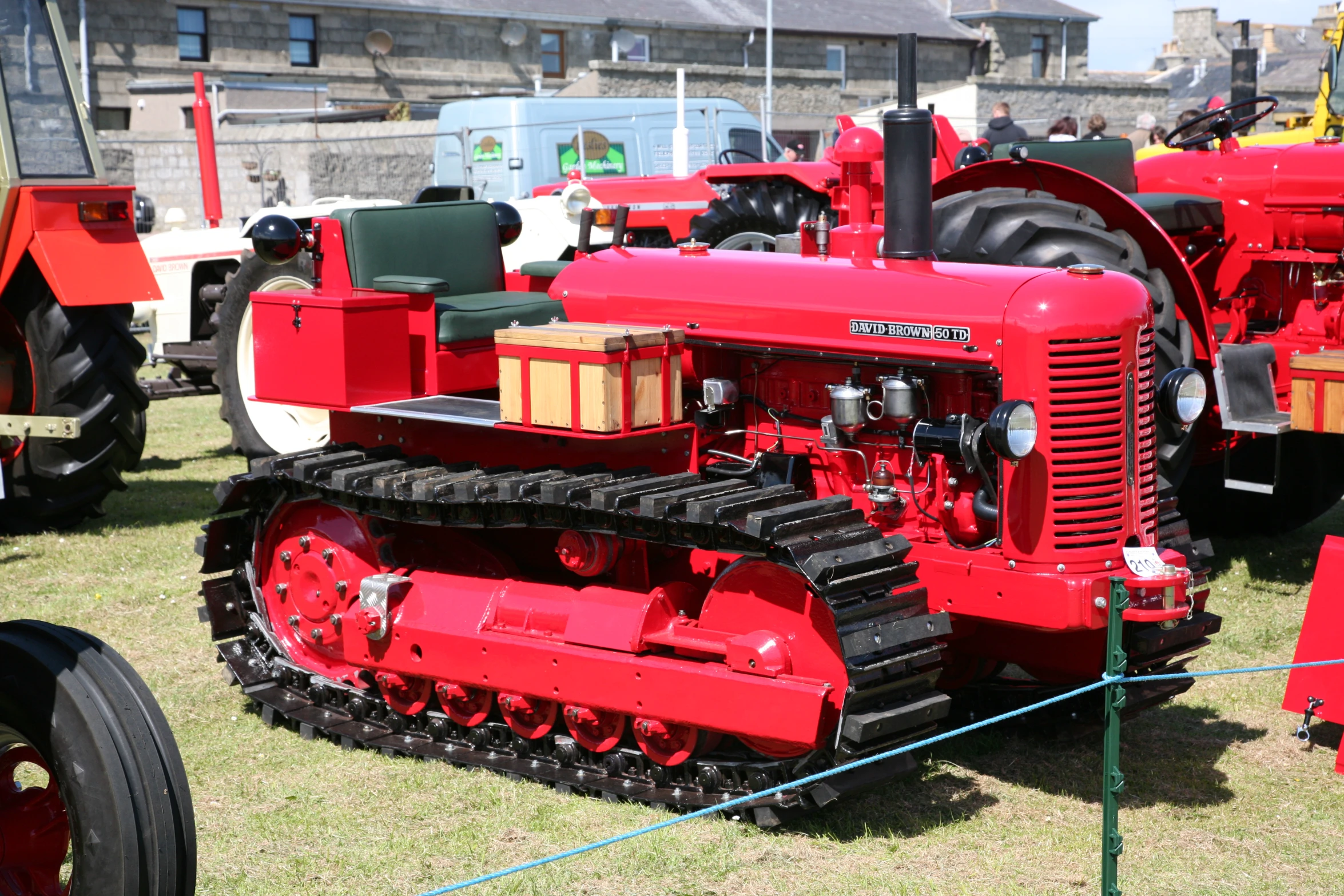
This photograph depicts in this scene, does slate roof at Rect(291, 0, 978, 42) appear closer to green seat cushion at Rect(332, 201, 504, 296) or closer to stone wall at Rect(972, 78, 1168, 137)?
stone wall at Rect(972, 78, 1168, 137)

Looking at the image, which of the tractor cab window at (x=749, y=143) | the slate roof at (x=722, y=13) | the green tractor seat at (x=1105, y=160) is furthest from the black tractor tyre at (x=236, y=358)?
the slate roof at (x=722, y=13)

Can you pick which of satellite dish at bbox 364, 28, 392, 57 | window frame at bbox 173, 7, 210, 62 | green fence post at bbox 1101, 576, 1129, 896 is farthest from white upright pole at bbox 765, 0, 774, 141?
green fence post at bbox 1101, 576, 1129, 896

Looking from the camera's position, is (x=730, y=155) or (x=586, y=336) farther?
(x=730, y=155)

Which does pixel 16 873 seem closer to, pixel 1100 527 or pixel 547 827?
pixel 547 827

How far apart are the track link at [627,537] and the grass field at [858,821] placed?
0.38 feet

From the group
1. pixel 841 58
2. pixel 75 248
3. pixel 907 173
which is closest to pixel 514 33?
pixel 841 58

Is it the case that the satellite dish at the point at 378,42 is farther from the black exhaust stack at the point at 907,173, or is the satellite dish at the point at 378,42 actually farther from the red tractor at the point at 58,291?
the black exhaust stack at the point at 907,173

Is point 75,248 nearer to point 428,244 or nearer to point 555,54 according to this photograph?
point 428,244

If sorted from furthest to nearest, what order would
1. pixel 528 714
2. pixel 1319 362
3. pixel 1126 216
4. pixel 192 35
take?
pixel 192 35 < pixel 1126 216 < pixel 1319 362 < pixel 528 714

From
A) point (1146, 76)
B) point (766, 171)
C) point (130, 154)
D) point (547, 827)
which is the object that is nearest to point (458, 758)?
point (547, 827)

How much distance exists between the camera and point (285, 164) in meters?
23.2

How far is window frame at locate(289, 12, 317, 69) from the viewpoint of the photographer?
32344mm

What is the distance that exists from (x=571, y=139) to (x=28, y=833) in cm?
1521

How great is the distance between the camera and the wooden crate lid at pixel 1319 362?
6371mm
